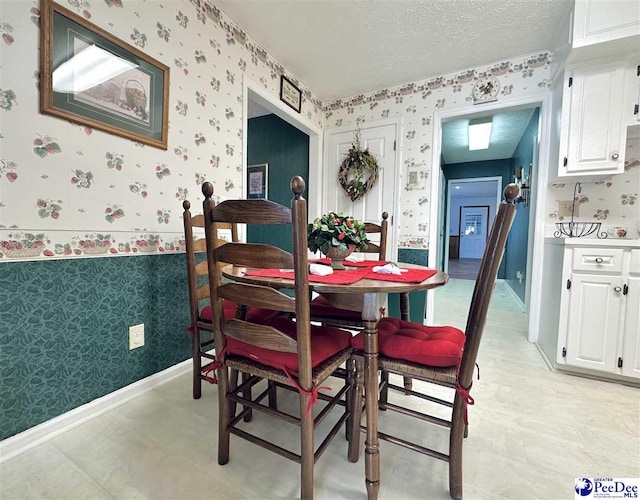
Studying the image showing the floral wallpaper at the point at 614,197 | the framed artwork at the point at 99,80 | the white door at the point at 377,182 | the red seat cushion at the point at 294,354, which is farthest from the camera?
the white door at the point at 377,182

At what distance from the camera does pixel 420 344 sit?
40.0 inches

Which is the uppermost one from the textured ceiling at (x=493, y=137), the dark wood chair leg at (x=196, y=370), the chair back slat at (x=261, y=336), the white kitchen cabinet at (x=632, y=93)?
the textured ceiling at (x=493, y=137)

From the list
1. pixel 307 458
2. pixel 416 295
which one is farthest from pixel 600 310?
pixel 307 458

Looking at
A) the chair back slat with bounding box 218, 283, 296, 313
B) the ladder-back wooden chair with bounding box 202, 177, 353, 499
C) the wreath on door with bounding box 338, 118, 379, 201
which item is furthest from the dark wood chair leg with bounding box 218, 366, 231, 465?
the wreath on door with bounding box 338, 118, 379, 201

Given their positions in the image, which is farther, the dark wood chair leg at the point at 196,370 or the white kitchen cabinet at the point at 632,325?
the white kitchen cabinet at the point at 632,325

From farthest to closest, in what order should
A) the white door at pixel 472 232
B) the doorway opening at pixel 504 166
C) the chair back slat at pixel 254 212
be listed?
the white door at pixel 472 232, the doorway opening at pixel 504 166, the chair back slat at pixel 254 212

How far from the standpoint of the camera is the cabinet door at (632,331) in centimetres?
172

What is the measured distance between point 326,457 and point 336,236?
95cm

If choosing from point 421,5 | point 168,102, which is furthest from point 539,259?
point 168,102

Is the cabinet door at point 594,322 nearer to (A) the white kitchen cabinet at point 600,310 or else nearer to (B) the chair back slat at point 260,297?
(A) the white kitchen cabinet at point 600,310

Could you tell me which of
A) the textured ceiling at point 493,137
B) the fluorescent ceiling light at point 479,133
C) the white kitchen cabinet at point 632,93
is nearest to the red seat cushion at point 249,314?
the white kitchen cabinet at point 632,93

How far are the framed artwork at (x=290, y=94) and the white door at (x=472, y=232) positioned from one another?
959cm

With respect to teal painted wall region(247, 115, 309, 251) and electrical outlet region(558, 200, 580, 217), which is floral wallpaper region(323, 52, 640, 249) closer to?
electrical outlet region(558, 200, 580, 217)

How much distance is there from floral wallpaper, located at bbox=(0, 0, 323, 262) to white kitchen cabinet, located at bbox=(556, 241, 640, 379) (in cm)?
251
